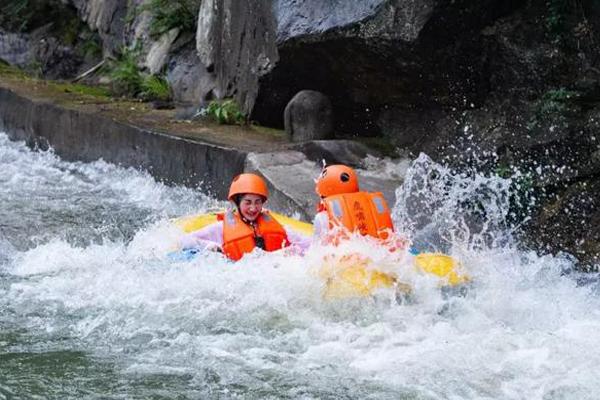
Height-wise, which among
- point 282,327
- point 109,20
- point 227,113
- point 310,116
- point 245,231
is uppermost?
point 109,20

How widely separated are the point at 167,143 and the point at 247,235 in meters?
4.35

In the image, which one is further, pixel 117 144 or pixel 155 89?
pixel 155 89

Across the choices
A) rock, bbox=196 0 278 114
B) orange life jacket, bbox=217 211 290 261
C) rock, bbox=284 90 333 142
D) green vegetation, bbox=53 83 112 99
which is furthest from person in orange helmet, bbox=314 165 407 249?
green vegetation, bbox=53 83 112 99

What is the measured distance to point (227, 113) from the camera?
38.8 ft

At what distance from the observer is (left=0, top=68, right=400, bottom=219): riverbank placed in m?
9.48

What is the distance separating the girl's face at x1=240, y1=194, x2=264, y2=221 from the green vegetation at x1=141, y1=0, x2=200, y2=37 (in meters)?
7.85

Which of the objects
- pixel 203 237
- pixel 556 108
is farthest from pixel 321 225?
pixel 556 108

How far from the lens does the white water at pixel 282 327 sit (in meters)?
5.11

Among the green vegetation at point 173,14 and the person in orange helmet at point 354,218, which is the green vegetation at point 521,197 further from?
the green vegetation at point 173,14

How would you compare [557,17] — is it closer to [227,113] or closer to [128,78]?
[227,113]

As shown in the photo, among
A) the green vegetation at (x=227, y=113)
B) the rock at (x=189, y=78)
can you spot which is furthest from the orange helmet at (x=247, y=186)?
the rock at (x=189, y=78)

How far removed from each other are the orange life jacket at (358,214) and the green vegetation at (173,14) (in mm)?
8511

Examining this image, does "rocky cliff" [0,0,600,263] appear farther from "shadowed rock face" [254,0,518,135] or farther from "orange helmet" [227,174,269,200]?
"orange helmet" [227,174,269,200]

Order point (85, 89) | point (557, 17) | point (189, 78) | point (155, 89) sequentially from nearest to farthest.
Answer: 1. point (557, 17)
2. point (189, 78)
3. point (155, 89)
4. point (85, 89)
